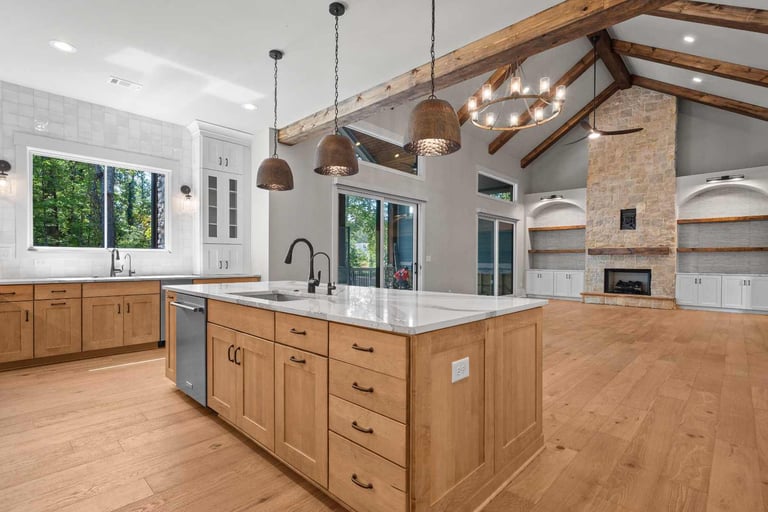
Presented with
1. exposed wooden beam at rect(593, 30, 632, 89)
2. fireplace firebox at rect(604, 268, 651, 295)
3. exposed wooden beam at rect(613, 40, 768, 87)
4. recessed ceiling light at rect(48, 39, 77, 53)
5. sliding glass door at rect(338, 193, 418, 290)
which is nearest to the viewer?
recessed ceiling light at rect(48, 39, 77, 53)

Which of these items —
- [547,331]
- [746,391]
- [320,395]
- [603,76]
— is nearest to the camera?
[320,395]

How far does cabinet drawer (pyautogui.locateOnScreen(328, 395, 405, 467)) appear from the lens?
1430 millimetres

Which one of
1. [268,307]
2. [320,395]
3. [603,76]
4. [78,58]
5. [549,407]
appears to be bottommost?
[549,407]

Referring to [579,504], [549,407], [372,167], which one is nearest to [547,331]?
[549,407]

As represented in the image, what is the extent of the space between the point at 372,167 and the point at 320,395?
17.1ft

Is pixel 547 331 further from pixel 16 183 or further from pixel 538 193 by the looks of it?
pixel 16 183

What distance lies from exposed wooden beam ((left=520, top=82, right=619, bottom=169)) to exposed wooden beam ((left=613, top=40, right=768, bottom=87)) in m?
1.81

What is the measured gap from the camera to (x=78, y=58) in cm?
368

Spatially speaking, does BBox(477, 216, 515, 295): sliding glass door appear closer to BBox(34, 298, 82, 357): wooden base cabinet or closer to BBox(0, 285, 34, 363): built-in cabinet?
BBox(34, 298, 82, 357): wooden base cabinet

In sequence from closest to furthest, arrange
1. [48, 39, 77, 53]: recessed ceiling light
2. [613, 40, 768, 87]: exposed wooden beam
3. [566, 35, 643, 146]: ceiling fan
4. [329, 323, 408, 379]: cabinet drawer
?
[329, 323, 408, 379]: cabinet drawer → [48, 39, 77, 53]: recessed ceiling light → [613, 40, 768, 87]: exposed wooden beam → [566, 35, 643, 146]: ceiling fan

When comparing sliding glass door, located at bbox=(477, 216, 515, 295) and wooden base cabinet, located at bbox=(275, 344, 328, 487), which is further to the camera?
sliding glass door, located at bbox=(477, 216, 515, 295)

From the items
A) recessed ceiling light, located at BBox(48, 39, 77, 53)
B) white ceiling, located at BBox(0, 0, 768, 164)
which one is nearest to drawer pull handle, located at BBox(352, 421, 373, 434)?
white ceiling, located at BBox(0, 0, 768, 164)

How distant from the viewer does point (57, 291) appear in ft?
13.0

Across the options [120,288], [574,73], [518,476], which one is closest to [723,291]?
[574,73]
